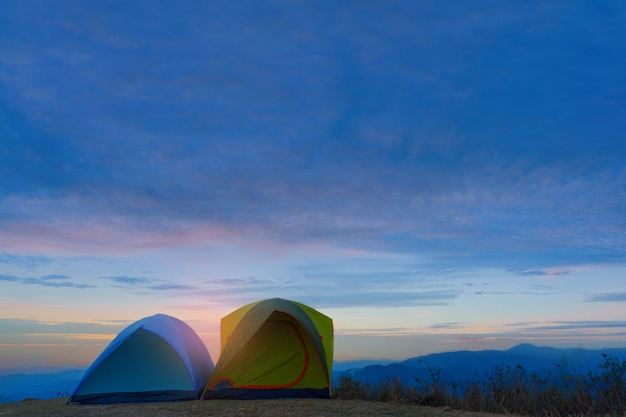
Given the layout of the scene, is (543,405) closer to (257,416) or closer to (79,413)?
(257,416)

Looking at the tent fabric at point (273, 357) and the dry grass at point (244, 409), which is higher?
the tent fabric at point (273, 357)

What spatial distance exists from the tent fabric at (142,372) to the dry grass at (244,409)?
740mm

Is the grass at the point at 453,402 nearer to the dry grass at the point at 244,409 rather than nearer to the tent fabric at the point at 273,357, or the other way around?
the dry grass at the point at 244,409

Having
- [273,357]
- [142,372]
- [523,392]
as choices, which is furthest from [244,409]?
[523,392]

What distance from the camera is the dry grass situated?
506 inches

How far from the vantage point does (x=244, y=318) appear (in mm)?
16734

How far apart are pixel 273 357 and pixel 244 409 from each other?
10.2ft

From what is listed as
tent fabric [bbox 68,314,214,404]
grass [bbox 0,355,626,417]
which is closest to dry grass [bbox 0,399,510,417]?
grass [bbox 0,355,626,417]

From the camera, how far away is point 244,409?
44.6 ft

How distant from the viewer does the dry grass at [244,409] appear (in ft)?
42.2

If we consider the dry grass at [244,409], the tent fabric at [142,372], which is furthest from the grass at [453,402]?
the tent fabric at [142,372]

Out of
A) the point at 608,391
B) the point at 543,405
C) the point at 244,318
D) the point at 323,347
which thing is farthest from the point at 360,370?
the point at 608,391

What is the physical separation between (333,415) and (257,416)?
1699 mm

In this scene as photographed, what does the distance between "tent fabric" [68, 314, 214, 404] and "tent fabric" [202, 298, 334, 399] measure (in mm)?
955
